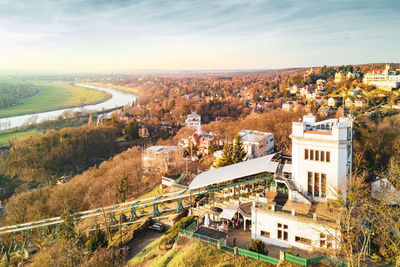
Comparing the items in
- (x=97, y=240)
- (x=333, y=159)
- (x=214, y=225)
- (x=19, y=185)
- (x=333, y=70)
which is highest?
(x=333, y=70)

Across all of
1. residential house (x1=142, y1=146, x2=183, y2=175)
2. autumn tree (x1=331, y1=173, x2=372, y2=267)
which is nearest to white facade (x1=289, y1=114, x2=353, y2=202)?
autumn tree (x1=331, y1=173, x2=372, y2=267)

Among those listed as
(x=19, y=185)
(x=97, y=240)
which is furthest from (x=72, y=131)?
(x=97, y=240)

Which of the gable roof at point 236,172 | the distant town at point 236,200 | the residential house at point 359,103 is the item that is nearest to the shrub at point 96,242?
the distant town at point 236,200

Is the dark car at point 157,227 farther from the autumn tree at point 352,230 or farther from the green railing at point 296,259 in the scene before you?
the autumn tree at point 352,230

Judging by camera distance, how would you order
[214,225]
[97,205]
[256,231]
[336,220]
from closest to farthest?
[336,220] < [256,231] < [214,225] < [97,205]

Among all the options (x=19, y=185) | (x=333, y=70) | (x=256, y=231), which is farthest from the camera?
(x=333, y=70)

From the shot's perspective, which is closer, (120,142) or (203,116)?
(120,142)

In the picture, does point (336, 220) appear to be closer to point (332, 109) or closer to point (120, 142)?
point (332, 109)

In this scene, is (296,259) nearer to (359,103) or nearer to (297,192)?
(297,192)

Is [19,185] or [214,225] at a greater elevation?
[214,225]
